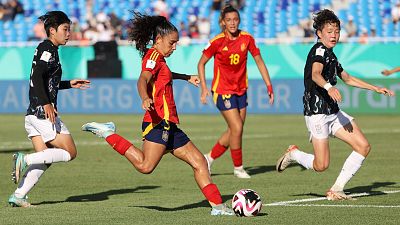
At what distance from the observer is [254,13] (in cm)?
3509

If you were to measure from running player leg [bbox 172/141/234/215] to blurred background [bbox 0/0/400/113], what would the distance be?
19004 millimetres

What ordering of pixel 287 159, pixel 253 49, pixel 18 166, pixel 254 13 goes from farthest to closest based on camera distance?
pixel 254 13 < pixel 253 49 < pixel 287 159 < pixel 18 166

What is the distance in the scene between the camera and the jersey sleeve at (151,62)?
1068 centimetres

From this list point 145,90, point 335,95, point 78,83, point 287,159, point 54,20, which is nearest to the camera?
point 145,90

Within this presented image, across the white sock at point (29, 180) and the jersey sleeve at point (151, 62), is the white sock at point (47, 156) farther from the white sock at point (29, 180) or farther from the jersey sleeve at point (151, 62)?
the jersey sleeve at point (151, 62)

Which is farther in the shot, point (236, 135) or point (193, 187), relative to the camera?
point (236, 135)

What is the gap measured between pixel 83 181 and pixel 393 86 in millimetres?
15919

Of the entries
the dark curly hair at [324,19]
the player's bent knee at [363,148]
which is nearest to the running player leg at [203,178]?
the player's bent knee at [363,148]

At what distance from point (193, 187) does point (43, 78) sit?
3.25m

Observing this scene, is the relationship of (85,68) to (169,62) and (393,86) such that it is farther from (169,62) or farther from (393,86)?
(393,86)

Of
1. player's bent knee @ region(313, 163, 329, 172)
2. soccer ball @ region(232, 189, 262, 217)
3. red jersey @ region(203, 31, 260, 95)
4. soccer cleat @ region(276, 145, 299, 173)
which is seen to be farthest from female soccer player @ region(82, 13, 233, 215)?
red jersey @ region(203, 31, 260, 95)

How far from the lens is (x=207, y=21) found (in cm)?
3550

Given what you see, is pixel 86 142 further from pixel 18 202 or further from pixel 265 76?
pixel 18 202

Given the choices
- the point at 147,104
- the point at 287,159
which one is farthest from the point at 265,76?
the point at 147,104
